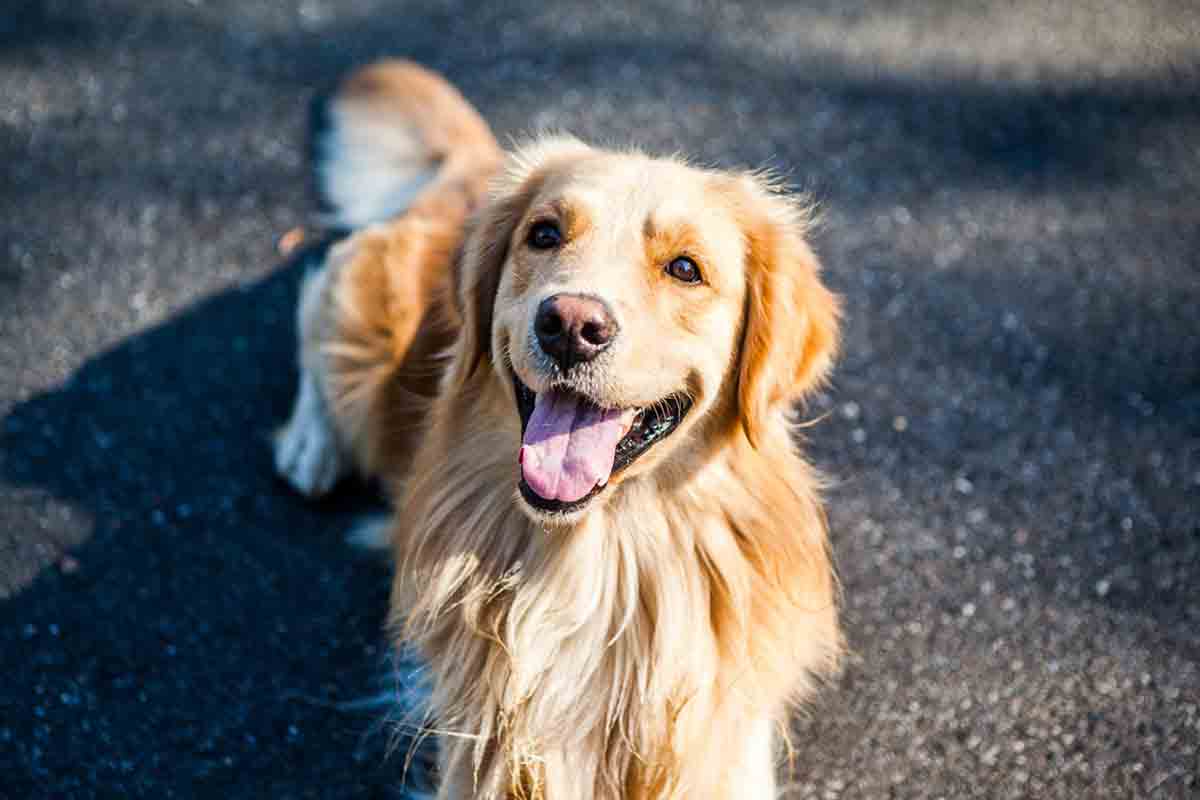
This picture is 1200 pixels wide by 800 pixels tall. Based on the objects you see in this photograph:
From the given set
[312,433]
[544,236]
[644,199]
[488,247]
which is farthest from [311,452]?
[644,199]

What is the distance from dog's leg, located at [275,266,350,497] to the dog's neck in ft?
3.67

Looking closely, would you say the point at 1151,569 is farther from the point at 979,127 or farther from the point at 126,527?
the point at 126,527

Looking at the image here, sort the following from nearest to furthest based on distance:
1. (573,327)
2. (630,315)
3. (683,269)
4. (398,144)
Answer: (573,327) < (630,315) < (683,269) < (398,144)

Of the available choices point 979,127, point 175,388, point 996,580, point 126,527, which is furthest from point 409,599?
point 979,127

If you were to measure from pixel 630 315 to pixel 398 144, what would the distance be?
7.31 ft

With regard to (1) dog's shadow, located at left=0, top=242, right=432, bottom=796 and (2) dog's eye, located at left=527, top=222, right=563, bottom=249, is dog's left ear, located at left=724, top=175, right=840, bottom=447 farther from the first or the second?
(1) dog's shadow, located at left=0, top=242, right=432, bottom=796

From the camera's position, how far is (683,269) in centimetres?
274

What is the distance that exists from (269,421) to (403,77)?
4.87 ft

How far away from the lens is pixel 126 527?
12.0 ft

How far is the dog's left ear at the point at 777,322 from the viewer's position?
8.93 ft

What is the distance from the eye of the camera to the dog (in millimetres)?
2666

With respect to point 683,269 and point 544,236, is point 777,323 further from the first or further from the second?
point 544,236

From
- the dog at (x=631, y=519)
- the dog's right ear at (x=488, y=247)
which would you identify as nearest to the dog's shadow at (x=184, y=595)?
the dog at (x=631, y=519)

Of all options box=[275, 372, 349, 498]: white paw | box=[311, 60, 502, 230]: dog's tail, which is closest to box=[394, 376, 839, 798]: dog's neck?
box=[275, 372, 349, 498]: white paw
